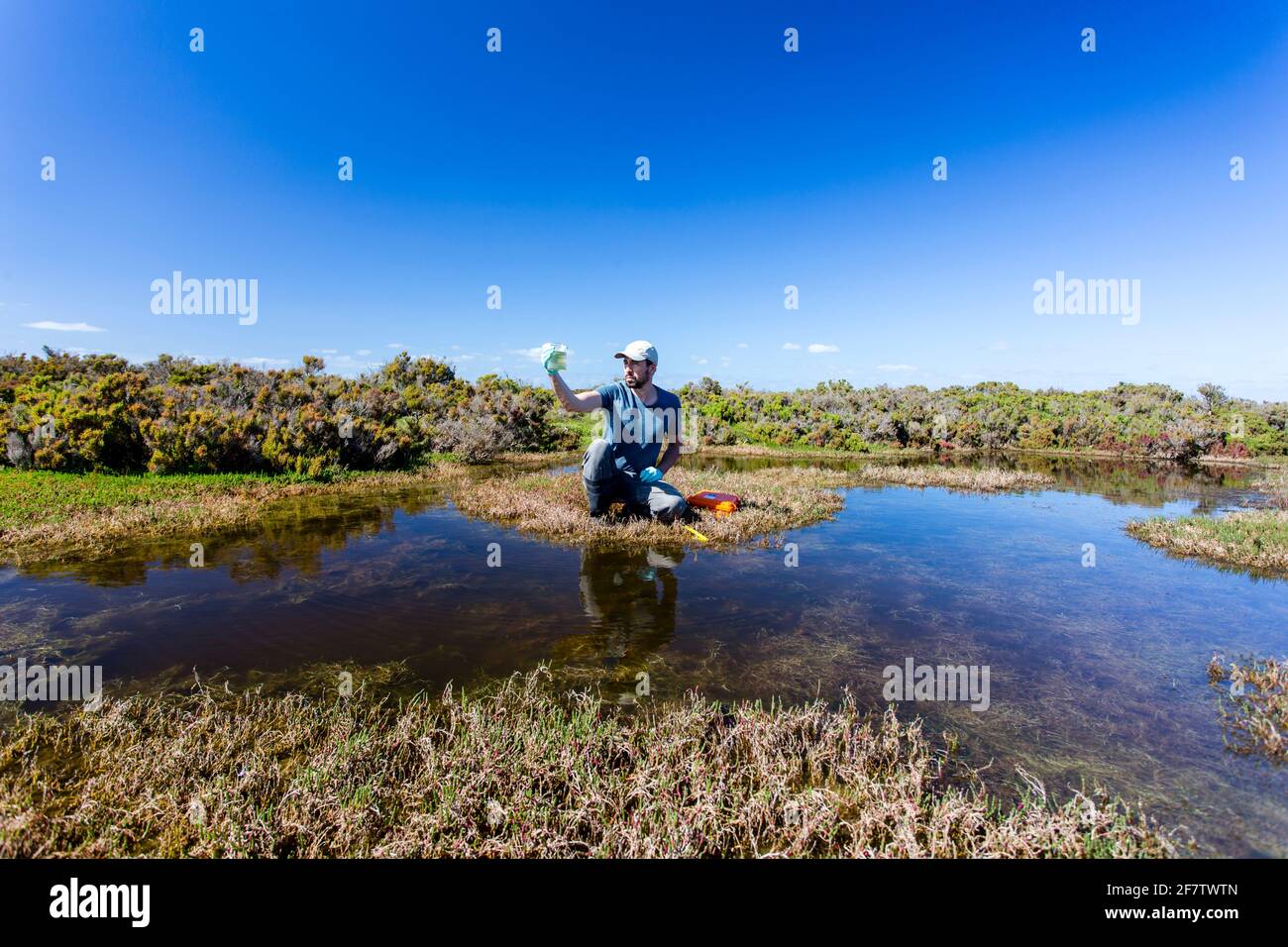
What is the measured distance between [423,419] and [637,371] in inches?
707

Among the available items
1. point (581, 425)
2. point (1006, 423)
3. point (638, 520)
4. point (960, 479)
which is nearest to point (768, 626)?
point (638, 520)

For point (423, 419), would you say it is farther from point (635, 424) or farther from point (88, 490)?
point (635, 424)

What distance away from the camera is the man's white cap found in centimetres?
871

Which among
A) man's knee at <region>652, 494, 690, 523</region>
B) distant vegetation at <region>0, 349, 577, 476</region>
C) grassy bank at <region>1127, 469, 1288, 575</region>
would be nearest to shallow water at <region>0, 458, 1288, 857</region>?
grassy bank at <region>1127, 469, 1288, 575</region>

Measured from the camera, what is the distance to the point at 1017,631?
19.3 feet

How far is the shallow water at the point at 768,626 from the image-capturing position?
389 centimetres

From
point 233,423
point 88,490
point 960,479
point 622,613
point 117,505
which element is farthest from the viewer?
point 960,479

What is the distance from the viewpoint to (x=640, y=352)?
872cm

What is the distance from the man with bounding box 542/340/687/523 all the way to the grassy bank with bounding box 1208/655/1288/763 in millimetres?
6782
